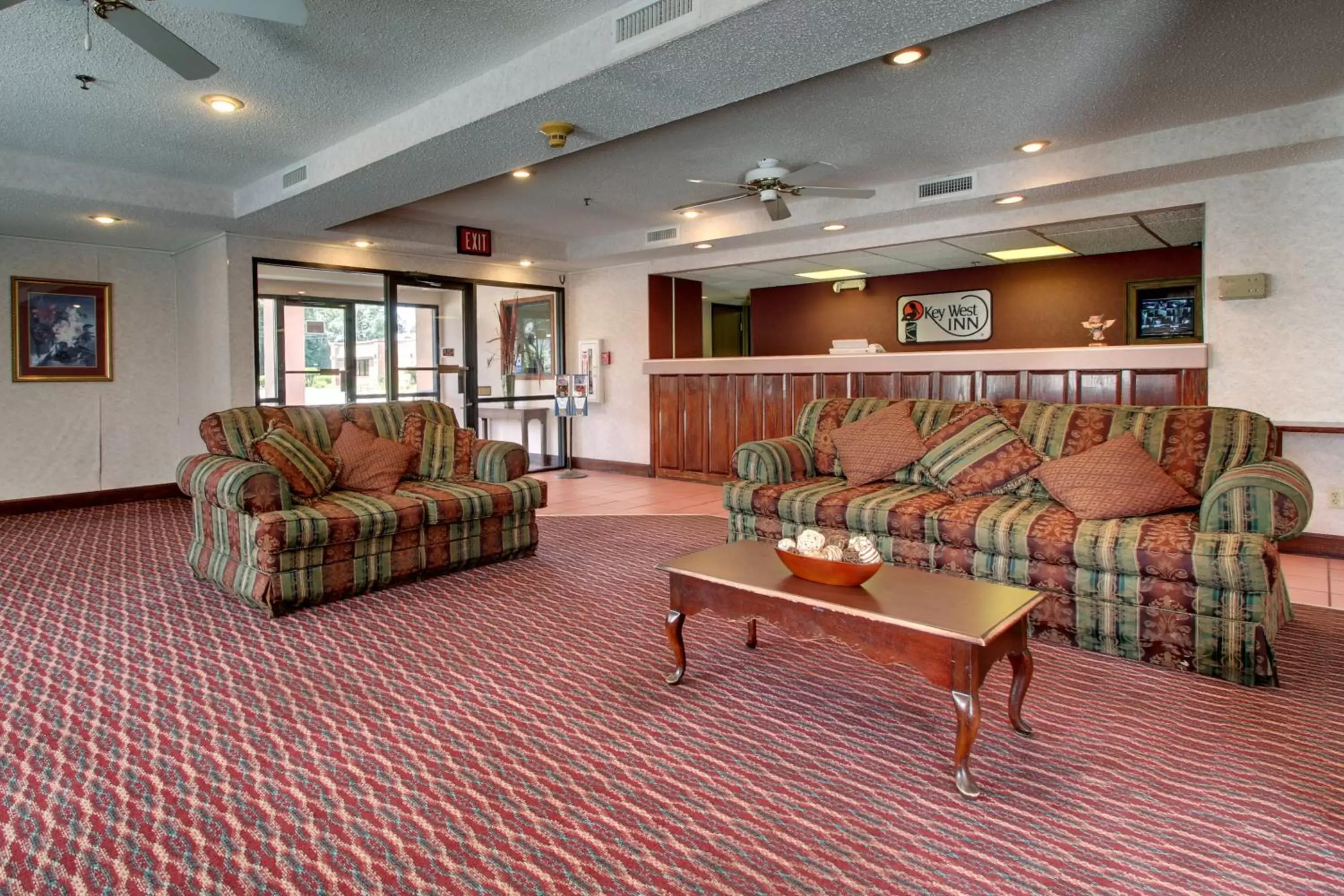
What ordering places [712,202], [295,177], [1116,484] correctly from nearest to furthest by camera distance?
[1116,484] → [295,177] → [712,202]

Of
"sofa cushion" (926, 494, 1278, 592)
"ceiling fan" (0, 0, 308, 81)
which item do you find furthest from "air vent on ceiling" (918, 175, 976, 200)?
"ceiling fan" (0, 0, 308, 81)

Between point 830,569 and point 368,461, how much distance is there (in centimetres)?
286

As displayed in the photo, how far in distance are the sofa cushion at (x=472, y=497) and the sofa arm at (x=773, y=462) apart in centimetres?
Answer: 121

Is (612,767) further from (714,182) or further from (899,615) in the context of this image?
(714,182)

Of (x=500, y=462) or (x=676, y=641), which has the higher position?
(x=500, y=462)

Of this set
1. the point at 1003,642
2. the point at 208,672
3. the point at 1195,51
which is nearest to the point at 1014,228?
the point at 1195,51

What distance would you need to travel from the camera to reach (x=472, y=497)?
4172mm

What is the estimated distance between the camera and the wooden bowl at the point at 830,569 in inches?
92.9

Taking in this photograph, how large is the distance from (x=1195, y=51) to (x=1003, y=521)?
2.31 m

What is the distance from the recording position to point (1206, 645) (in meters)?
2.75

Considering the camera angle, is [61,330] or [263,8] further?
[61,330]

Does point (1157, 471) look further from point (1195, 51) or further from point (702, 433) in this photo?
point (702, 433)

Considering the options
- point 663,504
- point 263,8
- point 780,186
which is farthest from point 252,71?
point 663,504

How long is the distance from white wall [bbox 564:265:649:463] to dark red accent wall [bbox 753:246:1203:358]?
0.36 metres
